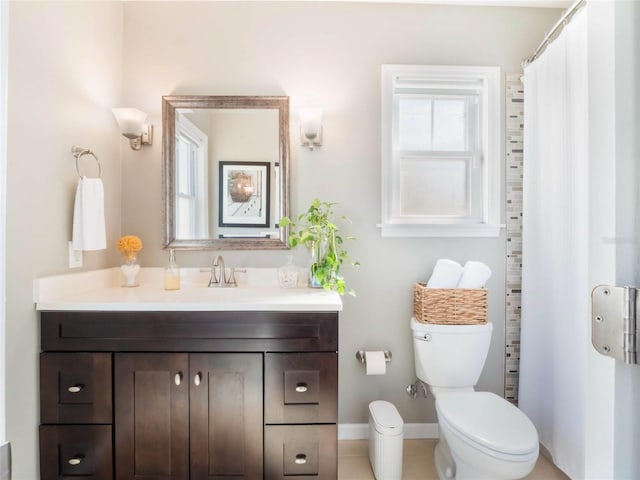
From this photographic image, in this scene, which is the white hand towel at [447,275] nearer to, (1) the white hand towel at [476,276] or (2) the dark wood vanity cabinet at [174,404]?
(1) the white hand towel at [476,276]

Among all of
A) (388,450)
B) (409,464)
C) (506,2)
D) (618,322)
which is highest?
(506,2)

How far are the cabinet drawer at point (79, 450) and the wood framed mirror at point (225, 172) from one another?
971 millimetres

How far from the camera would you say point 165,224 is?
2.04 metres

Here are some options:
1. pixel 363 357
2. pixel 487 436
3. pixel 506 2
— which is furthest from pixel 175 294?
pixel 506 2

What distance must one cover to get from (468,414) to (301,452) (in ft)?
2.45

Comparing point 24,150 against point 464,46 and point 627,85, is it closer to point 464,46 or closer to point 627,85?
point 627,85

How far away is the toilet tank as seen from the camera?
1.83 m

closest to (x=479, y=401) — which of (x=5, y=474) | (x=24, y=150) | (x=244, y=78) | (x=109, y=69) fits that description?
(x=5, y=474)

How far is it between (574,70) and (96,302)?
2.34 meters

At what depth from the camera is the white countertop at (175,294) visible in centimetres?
150

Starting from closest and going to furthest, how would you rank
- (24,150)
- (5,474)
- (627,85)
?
1. (627,85)
2. (5,474)
3. (24,150)

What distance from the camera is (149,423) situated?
1504 mm

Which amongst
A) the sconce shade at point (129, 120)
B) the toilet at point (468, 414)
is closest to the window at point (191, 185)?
the sconce shade at point (129, 120)

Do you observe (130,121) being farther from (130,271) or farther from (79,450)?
(79,450)
